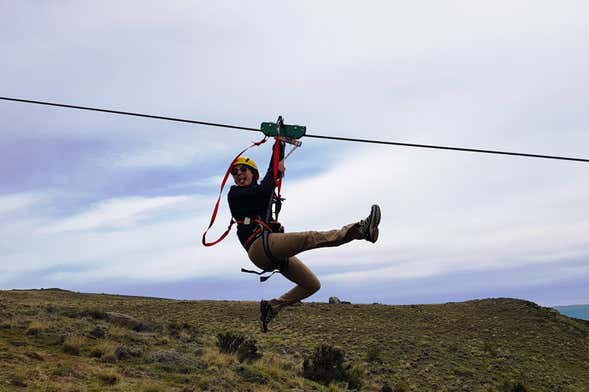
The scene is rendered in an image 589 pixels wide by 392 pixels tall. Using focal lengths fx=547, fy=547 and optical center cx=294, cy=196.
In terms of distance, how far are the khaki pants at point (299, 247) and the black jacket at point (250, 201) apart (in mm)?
289

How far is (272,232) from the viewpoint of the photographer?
6902 mm

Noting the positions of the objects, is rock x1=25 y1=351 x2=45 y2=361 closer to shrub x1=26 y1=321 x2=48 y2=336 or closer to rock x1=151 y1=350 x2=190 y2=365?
rock x1=151 y1=350 x2=190 y2=365

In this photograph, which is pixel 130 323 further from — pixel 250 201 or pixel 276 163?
pixel 276 163

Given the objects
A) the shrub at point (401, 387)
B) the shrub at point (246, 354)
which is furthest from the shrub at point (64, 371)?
the shrub at point (401, 387)

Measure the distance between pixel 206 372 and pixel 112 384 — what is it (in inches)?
169

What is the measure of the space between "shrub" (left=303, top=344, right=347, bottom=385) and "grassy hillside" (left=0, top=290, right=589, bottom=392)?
36cm

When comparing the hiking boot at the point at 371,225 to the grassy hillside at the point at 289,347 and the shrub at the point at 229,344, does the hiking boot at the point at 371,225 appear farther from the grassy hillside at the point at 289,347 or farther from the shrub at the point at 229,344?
the shrub at the point at 229,344

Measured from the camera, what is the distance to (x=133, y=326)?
25.8m

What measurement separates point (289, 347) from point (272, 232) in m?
25.7

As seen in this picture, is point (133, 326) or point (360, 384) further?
point (133, 326)

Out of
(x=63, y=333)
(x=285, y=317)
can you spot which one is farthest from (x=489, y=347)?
(x=63, y=333)

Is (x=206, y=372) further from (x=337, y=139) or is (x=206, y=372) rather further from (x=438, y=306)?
(x=438, y=306)

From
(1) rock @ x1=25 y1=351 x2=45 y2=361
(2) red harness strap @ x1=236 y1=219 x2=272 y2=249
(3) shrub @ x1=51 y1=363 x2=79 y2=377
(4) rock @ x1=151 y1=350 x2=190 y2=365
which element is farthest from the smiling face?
(4) rock @ x1=151 y1=350 x2=190 y2=365

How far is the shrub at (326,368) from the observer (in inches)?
881
